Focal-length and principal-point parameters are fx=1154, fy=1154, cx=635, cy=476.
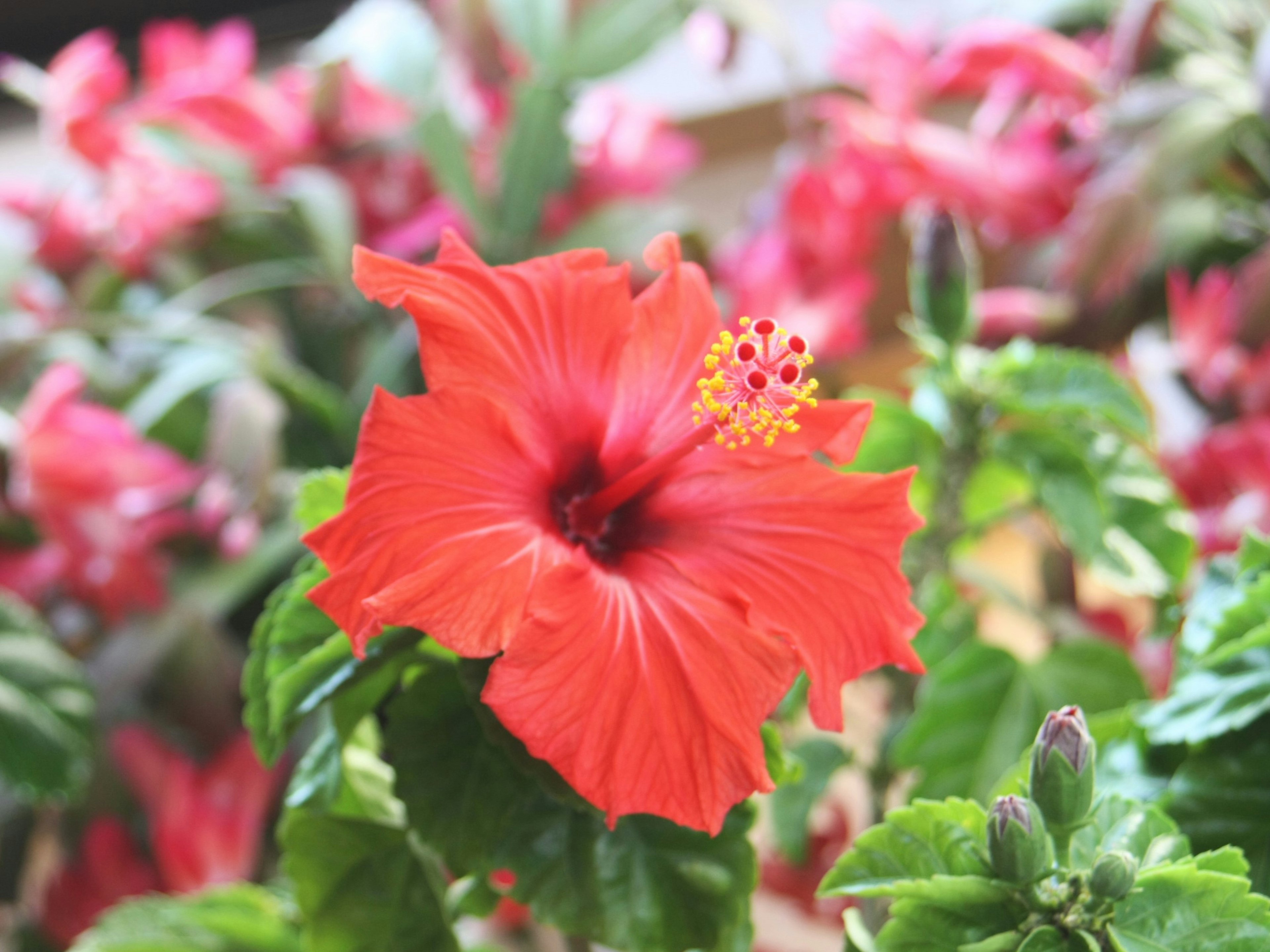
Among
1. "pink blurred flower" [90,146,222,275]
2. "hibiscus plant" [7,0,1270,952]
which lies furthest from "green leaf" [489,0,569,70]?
"pink blurred flower" [90,146,222,275]

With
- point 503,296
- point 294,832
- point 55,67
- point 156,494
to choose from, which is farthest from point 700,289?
point 55,67

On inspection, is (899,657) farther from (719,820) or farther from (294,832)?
(294,832)

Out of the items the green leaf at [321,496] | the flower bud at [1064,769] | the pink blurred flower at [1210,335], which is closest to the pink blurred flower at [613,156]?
the pink blurred flower at [1210,335]

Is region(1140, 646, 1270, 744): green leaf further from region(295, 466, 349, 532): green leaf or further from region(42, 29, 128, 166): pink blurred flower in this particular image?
region(42, 29, 128, 166): pink blurred flower

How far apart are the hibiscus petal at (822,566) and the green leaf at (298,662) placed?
8cm

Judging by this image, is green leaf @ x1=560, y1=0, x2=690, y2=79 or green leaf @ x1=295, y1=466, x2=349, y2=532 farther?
green leaf @ x1=560, y1=0, x2=690, y2=79

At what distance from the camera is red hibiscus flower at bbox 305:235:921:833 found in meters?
0.25

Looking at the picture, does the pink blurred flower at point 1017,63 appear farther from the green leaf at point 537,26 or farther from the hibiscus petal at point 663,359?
the hibiscus petal at point 663,359

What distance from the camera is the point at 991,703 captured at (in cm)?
47

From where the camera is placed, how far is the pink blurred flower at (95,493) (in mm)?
555

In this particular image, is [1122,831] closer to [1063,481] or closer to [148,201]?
[1063,481]

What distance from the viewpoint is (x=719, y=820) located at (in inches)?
10.0

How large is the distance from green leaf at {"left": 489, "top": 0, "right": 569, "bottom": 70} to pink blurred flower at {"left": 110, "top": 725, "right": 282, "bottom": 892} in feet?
1.31

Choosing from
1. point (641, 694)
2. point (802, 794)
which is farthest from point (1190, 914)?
point (802, 794)
